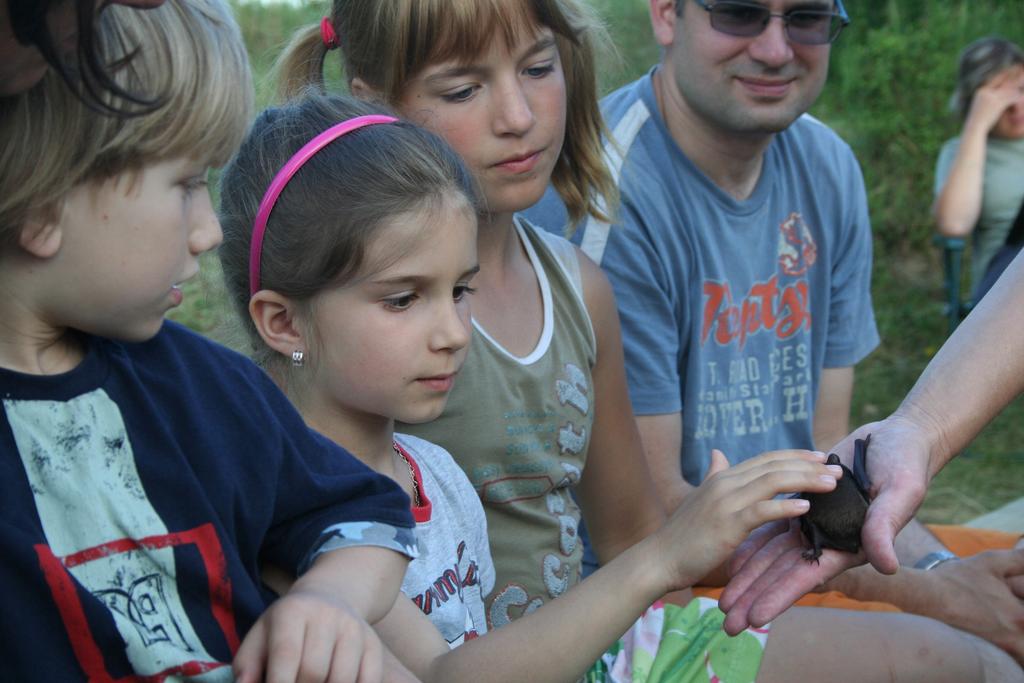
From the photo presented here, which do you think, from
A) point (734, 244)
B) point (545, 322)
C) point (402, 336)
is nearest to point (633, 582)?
point (402, 336)

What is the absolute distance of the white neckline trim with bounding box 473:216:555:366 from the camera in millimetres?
2480

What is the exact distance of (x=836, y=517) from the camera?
210cm

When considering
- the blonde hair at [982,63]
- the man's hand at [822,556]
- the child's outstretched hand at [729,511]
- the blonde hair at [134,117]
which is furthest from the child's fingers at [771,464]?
the blonde hair at [982,63]

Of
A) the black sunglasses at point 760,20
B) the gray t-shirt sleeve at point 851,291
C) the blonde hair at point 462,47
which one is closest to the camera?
the blonde hair at point 462,47

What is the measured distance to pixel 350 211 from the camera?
79.4 inches

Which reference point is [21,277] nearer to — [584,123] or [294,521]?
[294,521]

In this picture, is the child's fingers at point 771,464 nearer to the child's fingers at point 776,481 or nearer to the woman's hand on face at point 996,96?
the child's fingers at point 776,481

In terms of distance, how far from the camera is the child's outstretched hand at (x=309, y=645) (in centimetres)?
139

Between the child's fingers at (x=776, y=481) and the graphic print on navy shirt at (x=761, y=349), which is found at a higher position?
the child's fingers at (x=776, y=481)

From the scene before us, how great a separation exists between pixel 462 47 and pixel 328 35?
0.37 meters

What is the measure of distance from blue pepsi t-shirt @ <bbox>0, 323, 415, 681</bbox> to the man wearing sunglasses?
160 centimetres

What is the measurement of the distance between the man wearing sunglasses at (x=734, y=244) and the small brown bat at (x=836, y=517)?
0.89 meters

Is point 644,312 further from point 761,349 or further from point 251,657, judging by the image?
point 251,657

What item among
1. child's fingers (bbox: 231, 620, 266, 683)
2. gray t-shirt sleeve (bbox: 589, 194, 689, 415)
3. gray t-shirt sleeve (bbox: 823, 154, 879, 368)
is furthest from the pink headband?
gray t-shirt sleeve (bbox: 823, 154, 879, 368)
